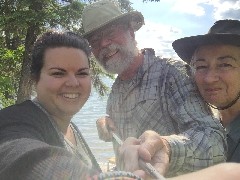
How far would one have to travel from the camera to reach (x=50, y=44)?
2871mm

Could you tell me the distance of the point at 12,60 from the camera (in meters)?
12.9

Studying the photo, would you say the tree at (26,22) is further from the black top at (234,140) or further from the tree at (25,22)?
the black top at (234,140)

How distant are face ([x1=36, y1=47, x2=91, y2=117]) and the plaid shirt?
1.69ft

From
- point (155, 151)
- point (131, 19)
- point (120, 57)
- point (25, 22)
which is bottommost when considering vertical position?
point (155, 151)

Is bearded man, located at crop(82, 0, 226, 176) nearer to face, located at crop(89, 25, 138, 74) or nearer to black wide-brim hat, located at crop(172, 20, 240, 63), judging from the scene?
face, located at crop(89, 25, 138, 74)

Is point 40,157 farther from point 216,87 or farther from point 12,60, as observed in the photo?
point 12,60

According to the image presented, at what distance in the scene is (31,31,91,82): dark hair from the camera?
113 inches

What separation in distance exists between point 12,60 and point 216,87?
1113cm

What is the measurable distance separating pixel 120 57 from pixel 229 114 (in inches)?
44.6

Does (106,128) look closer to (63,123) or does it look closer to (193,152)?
(63,123)

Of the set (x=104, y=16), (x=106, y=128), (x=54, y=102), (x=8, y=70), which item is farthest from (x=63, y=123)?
(x=8, y=70)

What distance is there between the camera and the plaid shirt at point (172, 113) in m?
A: 2.22

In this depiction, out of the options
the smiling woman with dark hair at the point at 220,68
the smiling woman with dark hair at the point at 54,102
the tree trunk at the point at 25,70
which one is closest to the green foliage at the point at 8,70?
the tree trunk at the point at 25,70

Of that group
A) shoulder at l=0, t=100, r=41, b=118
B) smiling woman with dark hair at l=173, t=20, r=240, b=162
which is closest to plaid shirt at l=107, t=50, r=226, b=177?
smiling woman with dark hair at l=173, t=20, r=240, b=162
